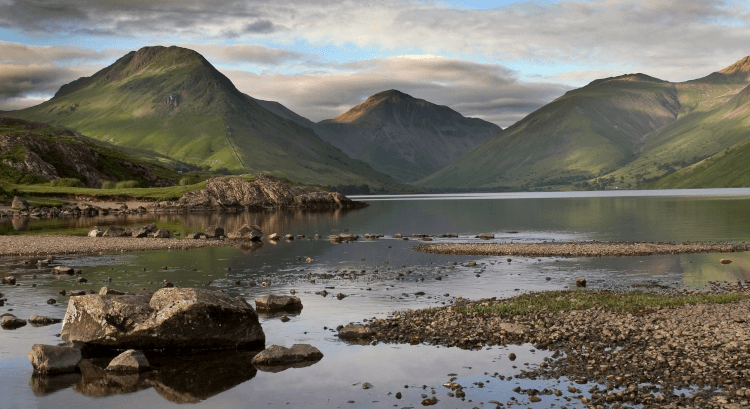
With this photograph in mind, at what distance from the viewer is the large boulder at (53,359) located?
25906 millimetres

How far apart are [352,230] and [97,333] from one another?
8723 centimetres

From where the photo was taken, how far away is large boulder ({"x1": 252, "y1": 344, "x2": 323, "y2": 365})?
1091 inches

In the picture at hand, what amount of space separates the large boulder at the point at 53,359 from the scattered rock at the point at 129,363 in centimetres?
167

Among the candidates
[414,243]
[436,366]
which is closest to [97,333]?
[436,366]

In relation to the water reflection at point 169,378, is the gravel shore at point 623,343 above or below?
above

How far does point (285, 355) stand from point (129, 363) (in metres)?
6.92

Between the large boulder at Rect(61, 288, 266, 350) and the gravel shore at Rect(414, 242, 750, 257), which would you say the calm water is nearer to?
the large boulder at Rect(61, 288, 266, 350)

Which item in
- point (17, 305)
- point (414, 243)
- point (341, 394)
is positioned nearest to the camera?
point (341, 394)

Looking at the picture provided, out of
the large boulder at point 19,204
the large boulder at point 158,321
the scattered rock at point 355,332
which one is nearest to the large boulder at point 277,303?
the scattered rock at point 355,332

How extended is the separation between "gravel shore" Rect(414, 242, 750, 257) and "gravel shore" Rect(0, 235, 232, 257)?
32561 mm

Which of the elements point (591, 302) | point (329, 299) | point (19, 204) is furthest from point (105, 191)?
point (591, 302)

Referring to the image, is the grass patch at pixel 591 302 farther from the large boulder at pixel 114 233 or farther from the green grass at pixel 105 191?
the green grass at pixel 105 191

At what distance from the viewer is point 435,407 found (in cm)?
2161

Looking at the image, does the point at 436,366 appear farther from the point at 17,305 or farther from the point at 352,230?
the point at 352,230
